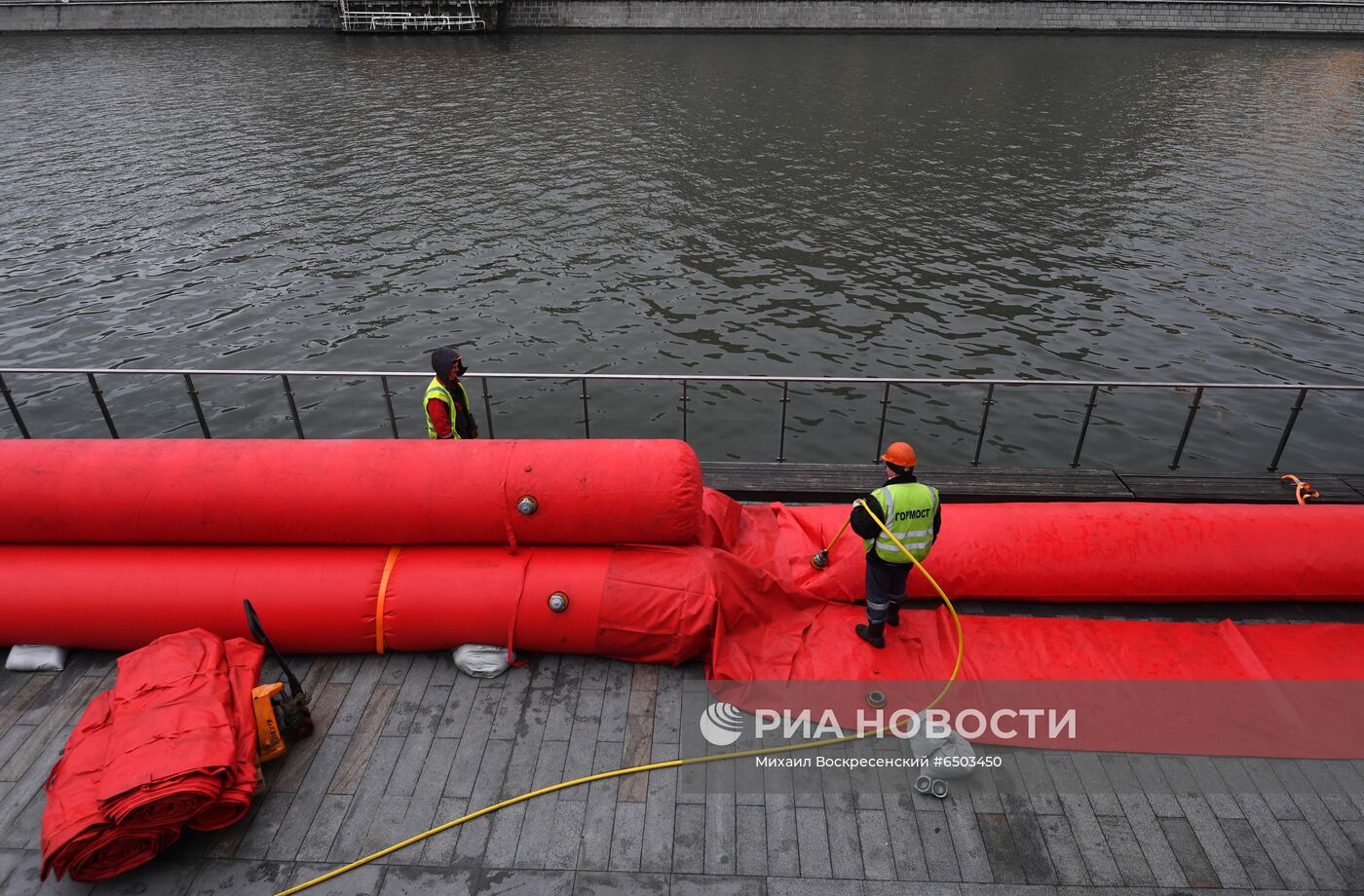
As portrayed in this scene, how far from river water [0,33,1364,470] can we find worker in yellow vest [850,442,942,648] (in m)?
6.07

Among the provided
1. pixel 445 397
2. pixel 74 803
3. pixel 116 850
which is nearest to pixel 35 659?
pixel 74 803

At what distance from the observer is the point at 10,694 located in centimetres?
596

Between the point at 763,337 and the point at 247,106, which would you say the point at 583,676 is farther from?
the point at 247,106

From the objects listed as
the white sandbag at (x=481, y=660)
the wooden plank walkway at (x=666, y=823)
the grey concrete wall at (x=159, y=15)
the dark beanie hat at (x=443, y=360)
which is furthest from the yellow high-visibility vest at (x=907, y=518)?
the grey concrete wall at (x=159, y=15)

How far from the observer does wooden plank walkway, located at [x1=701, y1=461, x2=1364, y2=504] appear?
26.8 ft

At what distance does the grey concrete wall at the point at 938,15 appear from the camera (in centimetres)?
4475

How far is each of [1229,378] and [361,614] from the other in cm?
1498

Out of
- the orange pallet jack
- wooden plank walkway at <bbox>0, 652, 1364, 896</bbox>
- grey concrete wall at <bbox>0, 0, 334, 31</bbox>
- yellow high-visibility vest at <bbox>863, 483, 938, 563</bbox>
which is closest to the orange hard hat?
yellow high-visibility vest at <bbox>863, 483, 938, 563</bbox>

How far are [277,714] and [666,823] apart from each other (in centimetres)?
288

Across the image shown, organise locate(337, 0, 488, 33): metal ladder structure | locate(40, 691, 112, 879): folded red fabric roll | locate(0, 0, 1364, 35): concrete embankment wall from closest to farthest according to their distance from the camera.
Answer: locate(40, 691, 112, 879): folded red fabric roll → locate(0, 0, 1364, 35): concrete embankment wall → locate(337, 0, 488, 33): metal ladder structure

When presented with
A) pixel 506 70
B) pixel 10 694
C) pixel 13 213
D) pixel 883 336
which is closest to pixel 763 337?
pixel 883 336

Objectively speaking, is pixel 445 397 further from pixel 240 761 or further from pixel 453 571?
pixel 240 761

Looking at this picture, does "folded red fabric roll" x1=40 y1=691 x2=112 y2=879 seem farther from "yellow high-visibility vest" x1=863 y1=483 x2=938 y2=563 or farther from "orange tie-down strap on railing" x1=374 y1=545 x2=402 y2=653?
"yellow high-visibility vest" x1=863 y1=483 x2=938 y2=563

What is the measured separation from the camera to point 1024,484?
835 centimetres
